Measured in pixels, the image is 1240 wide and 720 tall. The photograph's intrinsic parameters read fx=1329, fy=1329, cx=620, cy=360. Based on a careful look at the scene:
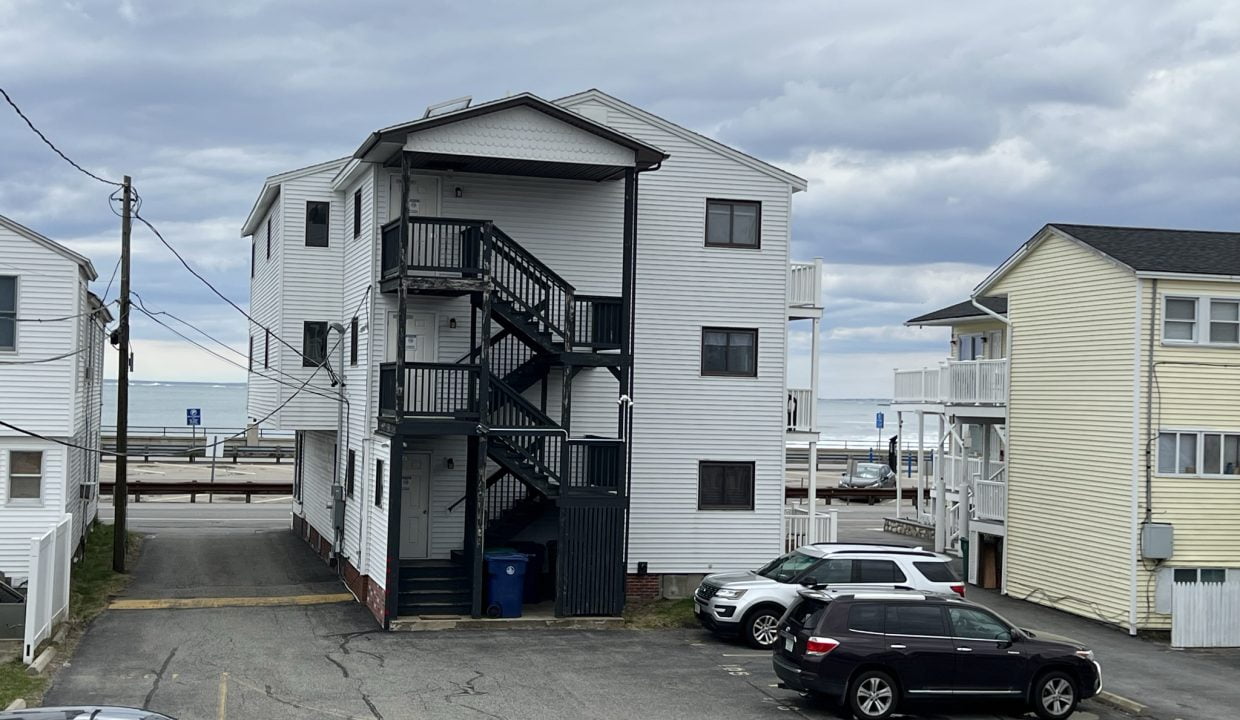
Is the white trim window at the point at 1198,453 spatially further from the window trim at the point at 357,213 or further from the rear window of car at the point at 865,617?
the window trim at the point at 357,213

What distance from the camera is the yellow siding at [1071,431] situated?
26.8 meters

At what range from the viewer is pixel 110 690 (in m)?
18.3

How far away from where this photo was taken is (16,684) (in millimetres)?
17844

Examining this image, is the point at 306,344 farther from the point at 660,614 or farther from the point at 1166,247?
the point at 1166,247

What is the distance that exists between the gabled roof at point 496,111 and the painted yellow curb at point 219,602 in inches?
348

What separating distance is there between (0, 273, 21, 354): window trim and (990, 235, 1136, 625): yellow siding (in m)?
21.3

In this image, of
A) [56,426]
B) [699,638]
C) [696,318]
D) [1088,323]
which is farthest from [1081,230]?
[56,426]

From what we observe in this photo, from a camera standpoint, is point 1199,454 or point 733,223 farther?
point 733,223

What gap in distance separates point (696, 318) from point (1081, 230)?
28.8ft

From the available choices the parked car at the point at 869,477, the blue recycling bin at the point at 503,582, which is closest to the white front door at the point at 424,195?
the blue recycling bin at the point at 503,582

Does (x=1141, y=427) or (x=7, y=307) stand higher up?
(x=7, y=307)

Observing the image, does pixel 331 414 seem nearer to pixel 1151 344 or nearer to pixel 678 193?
pixel 678 193

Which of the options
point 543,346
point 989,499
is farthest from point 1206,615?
point 543,346

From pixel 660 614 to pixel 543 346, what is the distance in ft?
18.6
